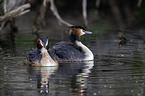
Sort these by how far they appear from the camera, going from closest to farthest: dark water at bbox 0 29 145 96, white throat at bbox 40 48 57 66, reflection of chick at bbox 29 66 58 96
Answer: dark water at bbox 0 29 145 96 → reflection of chick at bbox 29 66 58 96 → white throat at bbox 40 48 57 66

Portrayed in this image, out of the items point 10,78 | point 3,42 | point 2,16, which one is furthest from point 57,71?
point 3,42

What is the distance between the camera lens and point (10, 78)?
32.8 ft

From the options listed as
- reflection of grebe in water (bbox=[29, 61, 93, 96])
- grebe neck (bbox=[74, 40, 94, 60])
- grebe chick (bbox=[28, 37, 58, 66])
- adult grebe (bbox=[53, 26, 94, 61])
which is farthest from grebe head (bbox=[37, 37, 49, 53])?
grebe neck (bbox=[74, 40, 94, 60])

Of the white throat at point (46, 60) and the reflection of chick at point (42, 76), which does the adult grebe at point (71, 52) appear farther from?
the reflection of chick at point (42, 76)

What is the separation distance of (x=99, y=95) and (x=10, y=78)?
266cm

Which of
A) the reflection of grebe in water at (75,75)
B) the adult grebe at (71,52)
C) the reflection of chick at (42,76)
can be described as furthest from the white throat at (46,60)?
the adult grebe at (71,52)

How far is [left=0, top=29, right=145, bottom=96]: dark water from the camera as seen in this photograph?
873 cm

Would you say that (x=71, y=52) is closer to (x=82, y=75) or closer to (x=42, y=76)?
(x=82, y=75)

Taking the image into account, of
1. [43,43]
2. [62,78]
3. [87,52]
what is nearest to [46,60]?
[43,43]

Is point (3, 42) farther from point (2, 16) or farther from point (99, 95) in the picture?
point (99, 95)

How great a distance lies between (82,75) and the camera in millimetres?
10383

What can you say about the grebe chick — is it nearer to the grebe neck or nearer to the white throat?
the white throat

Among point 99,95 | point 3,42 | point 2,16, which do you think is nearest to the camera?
point 99,95

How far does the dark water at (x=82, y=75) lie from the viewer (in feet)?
28.7
